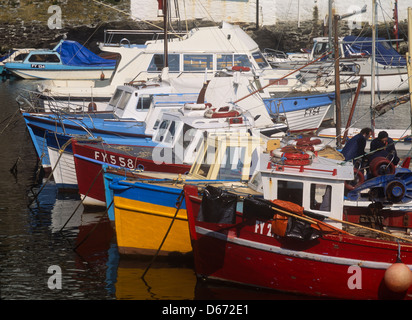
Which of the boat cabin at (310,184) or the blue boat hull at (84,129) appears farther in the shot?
the blue boat hull at (84,129)

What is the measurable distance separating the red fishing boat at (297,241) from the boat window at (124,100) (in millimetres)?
9964

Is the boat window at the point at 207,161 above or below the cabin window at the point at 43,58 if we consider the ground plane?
above

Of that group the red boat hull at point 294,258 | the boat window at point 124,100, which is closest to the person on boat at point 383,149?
the red boat hull at point 294,258

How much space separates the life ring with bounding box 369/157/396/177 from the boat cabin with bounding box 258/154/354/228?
1.06 m

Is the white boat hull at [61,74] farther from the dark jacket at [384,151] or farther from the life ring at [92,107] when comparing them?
the dark jacket at [384,151]

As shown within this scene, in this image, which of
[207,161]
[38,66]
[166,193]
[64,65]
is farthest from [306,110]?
[38,66]

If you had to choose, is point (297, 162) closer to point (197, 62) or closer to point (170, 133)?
point (170, 133)

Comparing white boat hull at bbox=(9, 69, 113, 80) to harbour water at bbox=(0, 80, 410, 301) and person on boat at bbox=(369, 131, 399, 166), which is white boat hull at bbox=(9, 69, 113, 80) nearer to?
harbour water at bbox=(0, 80, 410, 301)

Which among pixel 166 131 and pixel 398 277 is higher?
pixel 166 131

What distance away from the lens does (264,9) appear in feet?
182

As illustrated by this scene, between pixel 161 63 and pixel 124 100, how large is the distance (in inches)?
234

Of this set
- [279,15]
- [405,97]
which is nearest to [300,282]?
[405,97]

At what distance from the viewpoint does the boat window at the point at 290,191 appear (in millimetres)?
12359

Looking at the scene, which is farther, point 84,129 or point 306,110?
point 306,110
